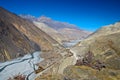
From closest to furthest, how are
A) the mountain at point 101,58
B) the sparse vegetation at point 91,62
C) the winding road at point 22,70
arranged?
1. the mountain at point 101,58
2. the sparse vegetation at point 91,62
3. the winding road at point 22,70

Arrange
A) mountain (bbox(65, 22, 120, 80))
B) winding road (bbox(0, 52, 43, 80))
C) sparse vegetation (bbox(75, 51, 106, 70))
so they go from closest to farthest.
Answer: mountain (bbox(65, 22, 120, 80))
sparse vegetation (bbox(75, 51, 106, 70))
winding road (bbox(0, 52, 43, 80))

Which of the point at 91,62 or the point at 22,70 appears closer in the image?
the point at 91,62

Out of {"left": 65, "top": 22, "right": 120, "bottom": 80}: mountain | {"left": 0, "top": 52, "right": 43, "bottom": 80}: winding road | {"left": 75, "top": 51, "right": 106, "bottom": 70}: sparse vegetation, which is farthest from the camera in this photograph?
{"left": 0, "top": 52, "right": 43, "bottom": 80}: winding road

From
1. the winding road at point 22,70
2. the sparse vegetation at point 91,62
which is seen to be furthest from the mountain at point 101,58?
the winding road at point 22,70

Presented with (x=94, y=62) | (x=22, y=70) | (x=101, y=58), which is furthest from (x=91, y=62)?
(x=22, y=70)

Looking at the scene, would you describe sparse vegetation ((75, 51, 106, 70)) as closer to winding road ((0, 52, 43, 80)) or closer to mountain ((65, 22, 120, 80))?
mountain ((65, 22, 120, 80))

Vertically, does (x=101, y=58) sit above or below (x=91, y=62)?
above

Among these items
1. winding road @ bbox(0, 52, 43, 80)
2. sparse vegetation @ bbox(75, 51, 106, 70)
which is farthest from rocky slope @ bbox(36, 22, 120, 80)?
winding road @ bbox(0, 52, 43, 80)

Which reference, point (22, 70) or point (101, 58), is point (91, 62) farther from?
point (22, 70)

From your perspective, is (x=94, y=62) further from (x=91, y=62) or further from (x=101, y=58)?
Result: (x=101, y=58)

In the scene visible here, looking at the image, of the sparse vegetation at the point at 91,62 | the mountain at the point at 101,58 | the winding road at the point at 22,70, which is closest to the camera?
the mountain at the point at 101,58

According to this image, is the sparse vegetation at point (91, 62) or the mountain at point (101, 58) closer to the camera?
the mountain at point (101, 58)

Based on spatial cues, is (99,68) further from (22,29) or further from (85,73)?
(22,29)

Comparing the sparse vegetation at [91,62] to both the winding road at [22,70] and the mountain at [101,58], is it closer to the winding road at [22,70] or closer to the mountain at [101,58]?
the mountain at [101,58]
